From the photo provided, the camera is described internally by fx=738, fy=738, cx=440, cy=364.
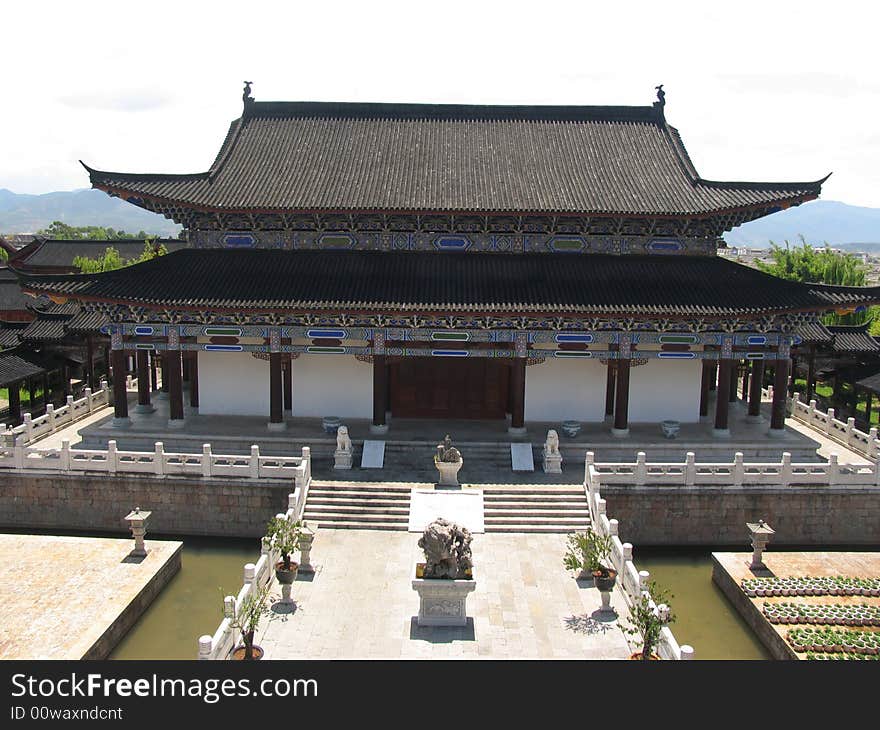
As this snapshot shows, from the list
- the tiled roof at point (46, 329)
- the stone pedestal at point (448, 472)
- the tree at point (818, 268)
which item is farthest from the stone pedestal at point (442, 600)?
the tree at point (818, 268)

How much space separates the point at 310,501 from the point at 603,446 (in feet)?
31.8

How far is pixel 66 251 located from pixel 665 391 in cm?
5574

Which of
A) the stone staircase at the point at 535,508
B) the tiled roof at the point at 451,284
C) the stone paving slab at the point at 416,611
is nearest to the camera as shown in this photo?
the stone paving slab at the point at 416,611

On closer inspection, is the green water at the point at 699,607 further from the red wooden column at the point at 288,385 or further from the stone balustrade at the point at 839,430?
the red wooden column at the point at 288,385

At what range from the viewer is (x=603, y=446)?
2428 cm

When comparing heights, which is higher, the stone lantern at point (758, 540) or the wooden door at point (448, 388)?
the wooden door at point (448, 388)

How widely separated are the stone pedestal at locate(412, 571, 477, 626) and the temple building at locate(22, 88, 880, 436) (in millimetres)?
10045

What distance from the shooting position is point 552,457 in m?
22.9

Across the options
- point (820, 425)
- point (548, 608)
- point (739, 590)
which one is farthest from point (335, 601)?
point (820, 425)

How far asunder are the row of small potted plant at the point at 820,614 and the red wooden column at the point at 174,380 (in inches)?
743

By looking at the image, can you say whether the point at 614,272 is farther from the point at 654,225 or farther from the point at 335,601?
the point at 335,601

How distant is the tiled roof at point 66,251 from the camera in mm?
61938

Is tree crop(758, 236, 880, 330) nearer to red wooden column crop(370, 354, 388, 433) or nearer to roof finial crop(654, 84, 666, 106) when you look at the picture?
roof finial crop(654, 84, 666, 106)

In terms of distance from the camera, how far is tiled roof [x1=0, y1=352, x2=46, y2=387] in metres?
29.3
